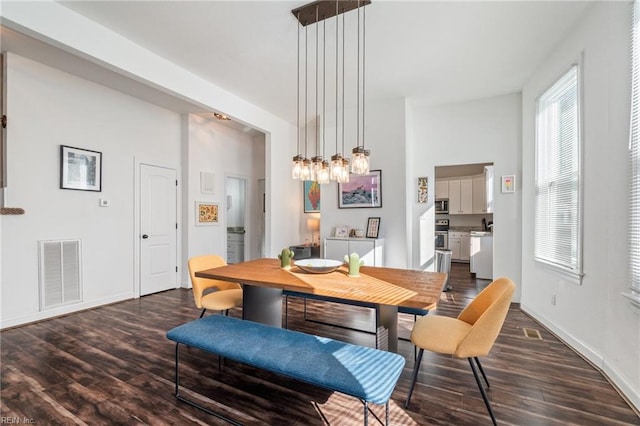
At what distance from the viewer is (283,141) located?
5.57 metres

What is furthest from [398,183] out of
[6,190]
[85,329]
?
[6,190]

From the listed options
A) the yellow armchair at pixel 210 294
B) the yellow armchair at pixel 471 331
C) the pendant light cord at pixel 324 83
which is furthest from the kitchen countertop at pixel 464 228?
the yellow armchair at pixel 210 294

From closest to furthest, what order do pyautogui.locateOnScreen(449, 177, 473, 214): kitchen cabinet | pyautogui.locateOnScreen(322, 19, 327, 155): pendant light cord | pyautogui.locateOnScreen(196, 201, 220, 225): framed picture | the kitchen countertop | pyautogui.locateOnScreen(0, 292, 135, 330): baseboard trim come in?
pyautogui.locateOnScreen(322, 19, 327, 155): pendant light cord → pyautogui.locateOnScreen(0, 292, 135, 330): baseboard trim → pyautogui.locateOnScreen(196, 201, 220, 225): framed picture → pyautogui.locateOnScreen(449, 177, 473, 214): kitchen cabinet → the kitchen countertop

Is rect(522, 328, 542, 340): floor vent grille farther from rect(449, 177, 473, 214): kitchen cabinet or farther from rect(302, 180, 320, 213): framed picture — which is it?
rect(449, 177, 473, 214): kitchen cabinet

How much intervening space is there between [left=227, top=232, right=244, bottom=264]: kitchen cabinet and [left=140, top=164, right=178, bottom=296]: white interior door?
1.64 metres

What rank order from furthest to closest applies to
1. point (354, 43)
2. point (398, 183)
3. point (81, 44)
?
1. point (398, 183)
2. point (354, 43)
3. point (81, 44)

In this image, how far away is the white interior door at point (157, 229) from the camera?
177 inches

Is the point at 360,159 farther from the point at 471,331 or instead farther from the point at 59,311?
the point at 59,311

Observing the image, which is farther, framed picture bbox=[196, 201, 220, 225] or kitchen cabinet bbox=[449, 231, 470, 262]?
kitchen cabinet bbox=[449, 231, 470, 262]

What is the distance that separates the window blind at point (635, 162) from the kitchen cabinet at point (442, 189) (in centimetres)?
566

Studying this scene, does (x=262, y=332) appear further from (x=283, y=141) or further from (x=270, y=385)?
(x=283, y=141)

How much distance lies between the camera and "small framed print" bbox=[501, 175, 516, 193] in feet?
13.8

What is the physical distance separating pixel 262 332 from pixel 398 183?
3.34 m

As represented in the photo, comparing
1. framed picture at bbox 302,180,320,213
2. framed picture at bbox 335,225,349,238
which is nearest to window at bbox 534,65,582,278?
framed picture at bbox 335,225,349,238
